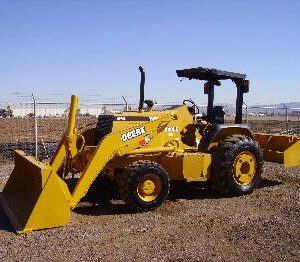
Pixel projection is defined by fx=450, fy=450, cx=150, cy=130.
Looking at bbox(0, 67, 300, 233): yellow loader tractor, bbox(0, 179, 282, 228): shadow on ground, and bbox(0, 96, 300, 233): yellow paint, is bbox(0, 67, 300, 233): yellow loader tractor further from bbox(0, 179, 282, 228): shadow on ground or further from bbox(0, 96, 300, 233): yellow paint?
bbox(0, 179, 282, 228): shadow on ground

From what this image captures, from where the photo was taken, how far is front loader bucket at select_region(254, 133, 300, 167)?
9672mm

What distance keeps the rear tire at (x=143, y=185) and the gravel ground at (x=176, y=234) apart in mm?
184

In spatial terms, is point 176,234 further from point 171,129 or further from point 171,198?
point 171,129

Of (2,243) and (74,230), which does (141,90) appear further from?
(2,243)

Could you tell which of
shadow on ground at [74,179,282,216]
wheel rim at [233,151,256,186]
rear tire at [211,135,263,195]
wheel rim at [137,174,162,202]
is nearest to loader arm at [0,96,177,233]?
wheel rim at [137,174,162,202]

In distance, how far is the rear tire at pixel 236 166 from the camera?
8.38m

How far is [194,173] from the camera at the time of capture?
324 inches

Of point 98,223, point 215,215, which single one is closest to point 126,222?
point 98,223

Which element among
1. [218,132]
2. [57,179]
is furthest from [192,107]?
[57,179]

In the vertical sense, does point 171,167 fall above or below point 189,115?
below

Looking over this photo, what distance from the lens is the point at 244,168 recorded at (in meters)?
8.83

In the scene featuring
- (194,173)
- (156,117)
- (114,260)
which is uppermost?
(156,117)

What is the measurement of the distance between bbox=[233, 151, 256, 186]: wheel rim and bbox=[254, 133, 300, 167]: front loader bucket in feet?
3.52

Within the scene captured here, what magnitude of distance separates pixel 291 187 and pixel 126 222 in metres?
4.31
